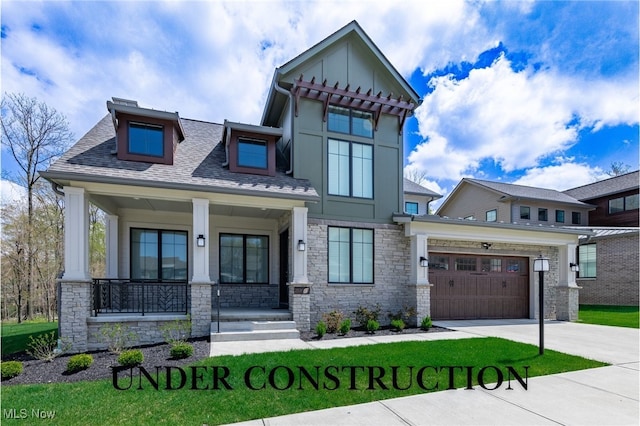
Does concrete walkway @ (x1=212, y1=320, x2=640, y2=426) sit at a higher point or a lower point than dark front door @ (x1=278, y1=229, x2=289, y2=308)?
lower

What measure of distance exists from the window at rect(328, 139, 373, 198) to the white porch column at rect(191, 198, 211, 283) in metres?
3.80

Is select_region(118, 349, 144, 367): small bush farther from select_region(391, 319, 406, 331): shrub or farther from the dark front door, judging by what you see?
select_region(391, 319, 406, 331): shrub

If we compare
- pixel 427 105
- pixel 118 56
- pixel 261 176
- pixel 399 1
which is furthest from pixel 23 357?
pixel 427 105

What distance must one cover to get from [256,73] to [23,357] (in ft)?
30.7

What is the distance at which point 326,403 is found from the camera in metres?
4.32

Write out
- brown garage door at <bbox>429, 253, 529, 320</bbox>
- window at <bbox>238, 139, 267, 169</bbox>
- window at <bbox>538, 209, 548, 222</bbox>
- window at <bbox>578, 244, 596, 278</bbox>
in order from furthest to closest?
1. window at <bbox>538, 209, 548, 222</bbox>
2. window at <bbox>578, 244, 596, 278</bbox>
3. brown garage door at <bbox>429, 253, 529, 320</bbox>
4. window at <bbox>238, 139, 267, 169</bbox>

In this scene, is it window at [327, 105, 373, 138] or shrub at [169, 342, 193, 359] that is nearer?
shrub at [169, 342, 193, 359]

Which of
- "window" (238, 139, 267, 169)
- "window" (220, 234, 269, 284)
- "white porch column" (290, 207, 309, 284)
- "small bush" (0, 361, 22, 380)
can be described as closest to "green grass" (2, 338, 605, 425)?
"small bush" (0, 361, 22, 380)

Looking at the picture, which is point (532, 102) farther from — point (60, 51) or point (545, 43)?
point (60, 51)

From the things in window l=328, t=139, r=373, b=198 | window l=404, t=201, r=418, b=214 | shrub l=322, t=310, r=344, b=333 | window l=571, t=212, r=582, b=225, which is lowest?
shrub l=322, t=310, r=344, b=333

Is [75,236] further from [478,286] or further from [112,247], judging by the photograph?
[478,286]

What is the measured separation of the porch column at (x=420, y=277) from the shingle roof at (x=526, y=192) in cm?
1402

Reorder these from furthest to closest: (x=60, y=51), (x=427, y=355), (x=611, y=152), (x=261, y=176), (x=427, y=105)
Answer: (x=611, y=152) → (x=427, y=105) → (x=261, y=176) → (x=60, y=51) → (x=427, y=355)

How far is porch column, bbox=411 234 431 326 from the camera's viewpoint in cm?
1002
